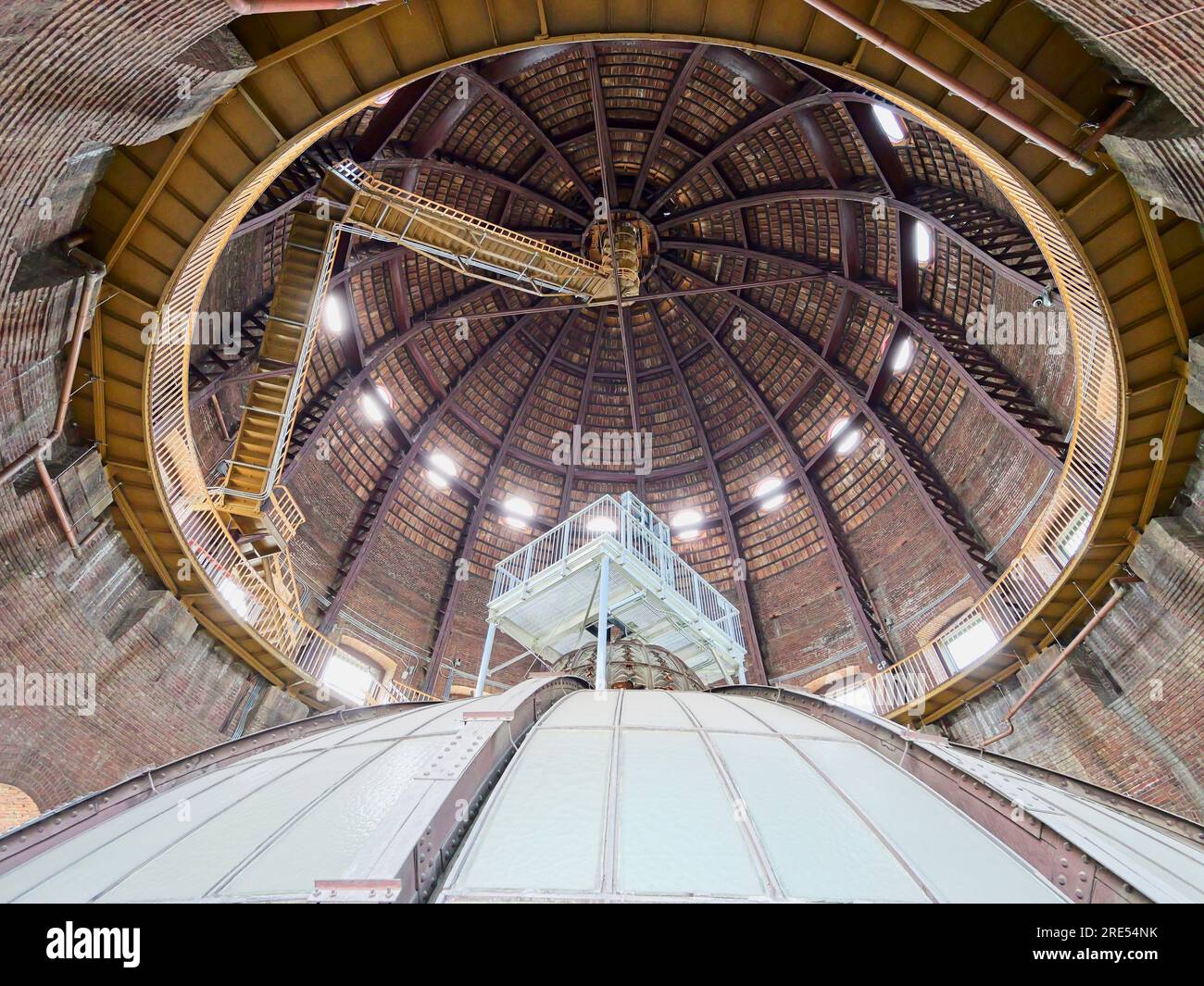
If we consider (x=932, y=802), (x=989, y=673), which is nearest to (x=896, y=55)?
(x=932, y=802)

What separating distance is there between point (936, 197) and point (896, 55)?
10.7m

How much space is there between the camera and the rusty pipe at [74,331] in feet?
28.2

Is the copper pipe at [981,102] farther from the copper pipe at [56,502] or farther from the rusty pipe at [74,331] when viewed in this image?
the copper pipe at [56,502]

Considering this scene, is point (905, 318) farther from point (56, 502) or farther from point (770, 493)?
point (56, 502)

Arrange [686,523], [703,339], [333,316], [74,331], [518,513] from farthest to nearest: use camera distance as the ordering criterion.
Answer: [703,339]
[686,523]
[518,513]
[333,316]
[74,331]

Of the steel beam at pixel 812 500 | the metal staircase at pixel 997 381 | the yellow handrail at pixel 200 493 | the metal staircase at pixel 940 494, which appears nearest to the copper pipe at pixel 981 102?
the yellow handrail at pixel 200 493

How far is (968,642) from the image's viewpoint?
1620cm

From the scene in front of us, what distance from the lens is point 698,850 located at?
→ 4.52m
